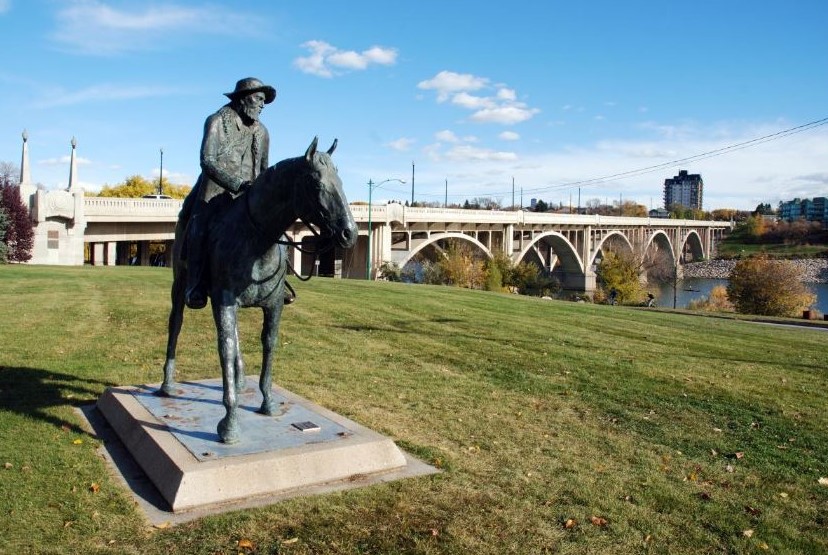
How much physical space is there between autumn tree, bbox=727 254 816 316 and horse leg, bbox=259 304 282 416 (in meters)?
43.3

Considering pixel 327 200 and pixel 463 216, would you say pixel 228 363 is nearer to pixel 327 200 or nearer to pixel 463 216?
pixel 327 200

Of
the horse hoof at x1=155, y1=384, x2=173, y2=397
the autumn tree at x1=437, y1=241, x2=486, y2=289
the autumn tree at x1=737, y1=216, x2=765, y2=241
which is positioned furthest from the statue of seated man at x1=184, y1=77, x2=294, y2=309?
the autumn tree at x1=737, y1=216, x2=765, y2=241

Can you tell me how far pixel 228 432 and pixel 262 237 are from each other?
1.55m

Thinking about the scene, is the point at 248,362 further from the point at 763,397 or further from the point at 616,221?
the point at 616,221

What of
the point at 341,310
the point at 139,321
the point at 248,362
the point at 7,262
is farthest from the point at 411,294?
the point at 7,262

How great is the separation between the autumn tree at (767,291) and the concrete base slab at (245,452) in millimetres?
43226

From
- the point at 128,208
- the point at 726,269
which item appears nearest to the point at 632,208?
the point at 726,269

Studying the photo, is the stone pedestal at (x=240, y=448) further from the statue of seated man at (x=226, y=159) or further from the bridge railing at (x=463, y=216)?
the bridge railing at (x=463, y=216)

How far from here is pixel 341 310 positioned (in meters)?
15.6

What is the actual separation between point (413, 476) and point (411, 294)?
15736mm

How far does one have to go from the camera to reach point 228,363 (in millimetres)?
5387

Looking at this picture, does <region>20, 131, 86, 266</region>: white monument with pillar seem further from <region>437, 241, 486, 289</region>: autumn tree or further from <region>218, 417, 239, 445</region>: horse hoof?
<region>218, 417, 239, 445</region>: horse hoof

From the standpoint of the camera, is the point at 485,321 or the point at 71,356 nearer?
the point at 71,356

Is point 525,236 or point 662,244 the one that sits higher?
point 662,244
